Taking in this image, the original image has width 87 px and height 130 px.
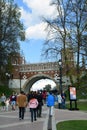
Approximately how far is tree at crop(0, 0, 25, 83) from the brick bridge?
10081 millimetres

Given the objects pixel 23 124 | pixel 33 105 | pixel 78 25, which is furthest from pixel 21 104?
pixel 78 25

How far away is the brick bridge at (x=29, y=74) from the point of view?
7475 centimetres

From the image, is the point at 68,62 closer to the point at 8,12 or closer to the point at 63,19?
the point at 63,19

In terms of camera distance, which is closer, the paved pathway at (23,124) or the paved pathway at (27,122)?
the paved pathway at (23,124)

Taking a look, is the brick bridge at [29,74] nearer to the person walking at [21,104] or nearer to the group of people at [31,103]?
the group of people at [31,103]

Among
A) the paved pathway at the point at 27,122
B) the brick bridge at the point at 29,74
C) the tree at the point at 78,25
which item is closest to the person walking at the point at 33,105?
the paved pathway at the point at 27,122

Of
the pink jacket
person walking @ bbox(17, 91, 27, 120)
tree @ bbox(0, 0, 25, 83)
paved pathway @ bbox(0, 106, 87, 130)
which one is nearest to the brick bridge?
tree @ bbox(0, 0, 25, 83)

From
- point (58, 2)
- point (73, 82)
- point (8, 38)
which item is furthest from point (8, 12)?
point (73, 82)

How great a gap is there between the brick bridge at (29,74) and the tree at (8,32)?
397 inches

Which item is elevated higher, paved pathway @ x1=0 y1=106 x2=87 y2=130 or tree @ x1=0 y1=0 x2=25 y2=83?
tree @ x1=0 y1=0 x2=25 y2=83

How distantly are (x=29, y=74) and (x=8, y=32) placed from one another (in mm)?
14091

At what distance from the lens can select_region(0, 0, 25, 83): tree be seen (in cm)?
6419

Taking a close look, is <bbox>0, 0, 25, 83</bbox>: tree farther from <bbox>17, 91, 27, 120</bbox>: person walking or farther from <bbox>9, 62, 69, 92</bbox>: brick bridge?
<bbox>17, 91, 27, 120</bbox>: person walking

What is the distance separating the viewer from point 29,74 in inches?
3022
